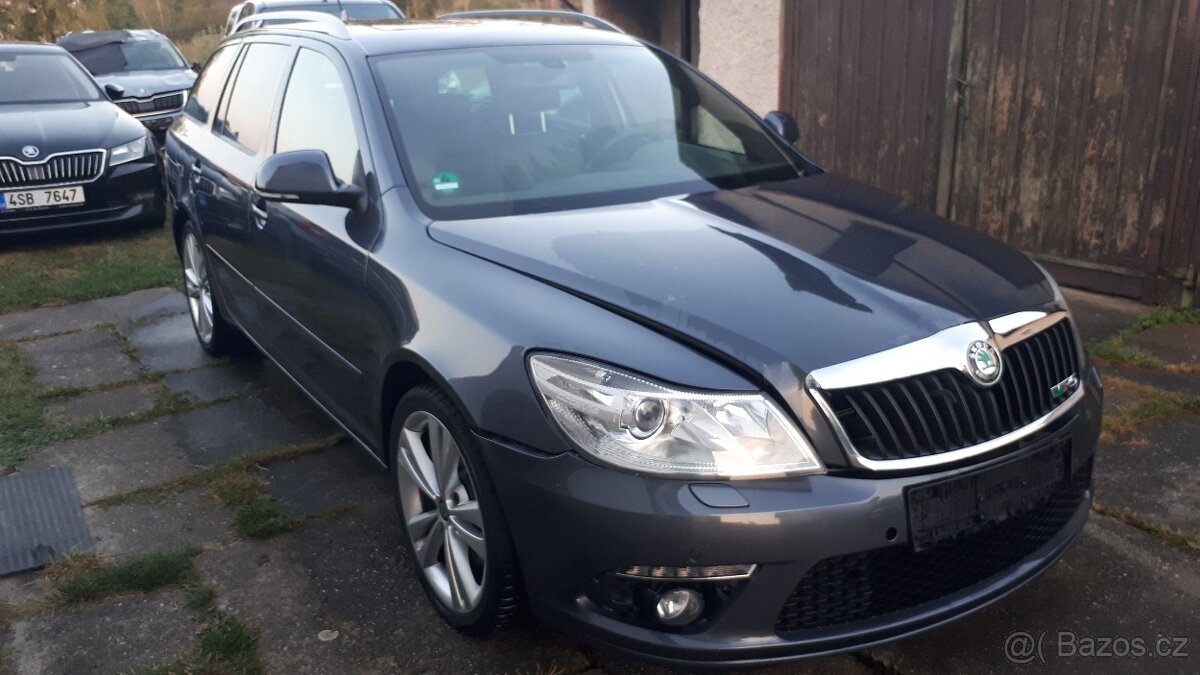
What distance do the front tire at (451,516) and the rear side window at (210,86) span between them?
9.15ft

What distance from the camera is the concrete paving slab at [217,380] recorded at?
5051 mm

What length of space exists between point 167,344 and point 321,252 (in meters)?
2.85

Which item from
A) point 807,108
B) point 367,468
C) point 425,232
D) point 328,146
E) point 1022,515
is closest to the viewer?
point 1022,515

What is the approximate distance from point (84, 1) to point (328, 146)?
87.7 ft

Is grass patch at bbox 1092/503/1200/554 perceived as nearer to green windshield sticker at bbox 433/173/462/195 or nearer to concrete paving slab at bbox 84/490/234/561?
green windshield sticker at bbox 433/173/462/195

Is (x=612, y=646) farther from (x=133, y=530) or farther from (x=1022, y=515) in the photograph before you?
(x=133, y=530)

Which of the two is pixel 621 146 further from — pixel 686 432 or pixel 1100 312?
pixel 1100 312

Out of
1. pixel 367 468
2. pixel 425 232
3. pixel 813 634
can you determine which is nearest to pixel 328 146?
pixel 425 232

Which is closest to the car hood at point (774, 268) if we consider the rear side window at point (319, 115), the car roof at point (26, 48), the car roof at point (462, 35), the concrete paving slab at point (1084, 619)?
the rear side window at point (319, 115)

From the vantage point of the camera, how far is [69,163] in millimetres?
7961

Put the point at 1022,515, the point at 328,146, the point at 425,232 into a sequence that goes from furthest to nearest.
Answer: the point at 328,146 → the point at 425,232 → the point at 1022,515

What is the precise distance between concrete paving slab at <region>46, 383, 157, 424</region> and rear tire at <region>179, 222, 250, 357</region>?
1.41 ft

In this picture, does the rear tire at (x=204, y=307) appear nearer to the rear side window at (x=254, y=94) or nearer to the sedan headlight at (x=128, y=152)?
the rear side window at (x=254, y=94)

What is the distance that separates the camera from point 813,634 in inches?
90.5
